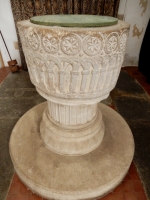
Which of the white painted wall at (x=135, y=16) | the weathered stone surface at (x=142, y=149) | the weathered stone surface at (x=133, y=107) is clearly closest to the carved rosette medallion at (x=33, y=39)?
the weathered stone surface at (x=142, y=149)

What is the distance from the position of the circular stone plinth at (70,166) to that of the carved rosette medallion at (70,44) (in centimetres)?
84

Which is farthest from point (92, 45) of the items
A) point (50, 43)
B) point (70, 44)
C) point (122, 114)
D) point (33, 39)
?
point (122, 114)

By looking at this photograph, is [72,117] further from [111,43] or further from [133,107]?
[133,107]

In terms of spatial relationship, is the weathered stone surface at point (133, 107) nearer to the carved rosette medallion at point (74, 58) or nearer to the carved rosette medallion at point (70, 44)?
the carved rosette medallion at point (74, 58)

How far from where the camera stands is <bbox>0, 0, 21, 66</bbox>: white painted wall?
2.62 metres

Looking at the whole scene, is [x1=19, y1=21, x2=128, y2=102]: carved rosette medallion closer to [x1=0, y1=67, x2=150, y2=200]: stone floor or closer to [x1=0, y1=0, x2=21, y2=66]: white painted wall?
[x1=0, y1=67, x2=150, y2=200]: stone floor

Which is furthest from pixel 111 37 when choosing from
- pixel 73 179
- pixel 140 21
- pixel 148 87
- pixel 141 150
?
pixel 140 21

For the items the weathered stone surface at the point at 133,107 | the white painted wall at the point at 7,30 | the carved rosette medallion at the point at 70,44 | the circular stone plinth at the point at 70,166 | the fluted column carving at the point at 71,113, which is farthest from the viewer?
the white painted wall at the point at 7,30

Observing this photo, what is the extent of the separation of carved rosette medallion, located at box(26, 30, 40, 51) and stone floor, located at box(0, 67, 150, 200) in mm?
990

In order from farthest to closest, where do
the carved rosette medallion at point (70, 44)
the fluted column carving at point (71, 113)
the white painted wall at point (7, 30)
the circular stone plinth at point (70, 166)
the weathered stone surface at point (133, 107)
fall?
the white painted wall at point (7, 30) < the weathered stone surface at point (133, 107) < the fluted column carving at point (71, 113) < the circular stone plinth at point (70, 166) < the carved rosette medallion at point (70, 44)

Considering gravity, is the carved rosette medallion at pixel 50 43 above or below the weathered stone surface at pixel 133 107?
above

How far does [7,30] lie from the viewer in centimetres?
281

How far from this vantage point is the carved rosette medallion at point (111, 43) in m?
0.84

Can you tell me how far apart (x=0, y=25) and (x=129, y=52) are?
2.41m
